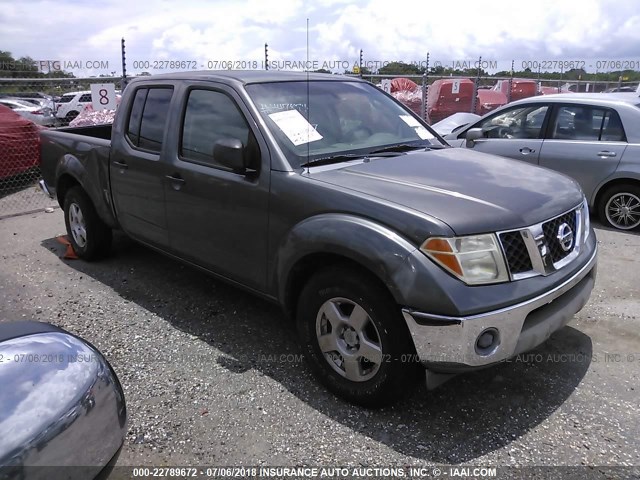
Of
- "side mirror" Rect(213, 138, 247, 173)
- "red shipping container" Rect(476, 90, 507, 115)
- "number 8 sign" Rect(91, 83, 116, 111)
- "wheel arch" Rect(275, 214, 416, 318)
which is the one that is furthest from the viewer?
"red shipping container" Rect(476, 90, 507, 115)

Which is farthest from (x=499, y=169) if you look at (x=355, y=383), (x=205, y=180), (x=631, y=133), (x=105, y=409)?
(x=631, y=133)

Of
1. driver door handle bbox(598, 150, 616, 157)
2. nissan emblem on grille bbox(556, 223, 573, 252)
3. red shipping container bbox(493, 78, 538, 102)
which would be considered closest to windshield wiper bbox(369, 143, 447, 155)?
nissan emblem on grille bbox(556, 223, 573, 252)

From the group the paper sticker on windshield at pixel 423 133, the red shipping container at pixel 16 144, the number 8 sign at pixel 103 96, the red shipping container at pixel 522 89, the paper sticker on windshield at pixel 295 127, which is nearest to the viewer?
the paper sticker on windshield at pixel 295 127

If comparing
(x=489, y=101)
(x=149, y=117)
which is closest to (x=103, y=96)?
(x=149, y=117)

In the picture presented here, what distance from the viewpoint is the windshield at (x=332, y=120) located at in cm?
343

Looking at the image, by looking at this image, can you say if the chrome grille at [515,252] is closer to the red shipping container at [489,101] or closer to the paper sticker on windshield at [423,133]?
the paper sticker on windshield at [423,133]

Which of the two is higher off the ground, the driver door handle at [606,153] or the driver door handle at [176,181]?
the driver door handle at [606,153]

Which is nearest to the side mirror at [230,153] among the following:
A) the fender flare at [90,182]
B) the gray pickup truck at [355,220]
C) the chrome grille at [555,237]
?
the gray pickup truck at [355,220]

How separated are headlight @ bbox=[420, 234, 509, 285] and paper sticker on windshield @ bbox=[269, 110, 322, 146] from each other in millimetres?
1250

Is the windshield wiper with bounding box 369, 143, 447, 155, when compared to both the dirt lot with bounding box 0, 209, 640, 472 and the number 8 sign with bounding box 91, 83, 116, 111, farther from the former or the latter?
the number 8 sign with bounding box 91, 83, 116, 111

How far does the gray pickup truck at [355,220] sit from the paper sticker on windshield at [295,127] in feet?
0.03

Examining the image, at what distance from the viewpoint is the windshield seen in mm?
3434

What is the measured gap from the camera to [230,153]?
3256 mm

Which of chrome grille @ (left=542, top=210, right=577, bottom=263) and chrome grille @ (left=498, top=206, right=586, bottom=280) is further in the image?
chrome grille @ (left=542, top=210, right=577, bottom=263)
